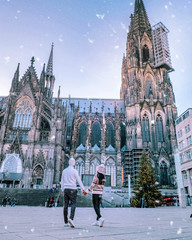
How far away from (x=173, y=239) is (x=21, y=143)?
3215cm

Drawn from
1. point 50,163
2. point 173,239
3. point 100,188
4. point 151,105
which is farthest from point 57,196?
point 151,105

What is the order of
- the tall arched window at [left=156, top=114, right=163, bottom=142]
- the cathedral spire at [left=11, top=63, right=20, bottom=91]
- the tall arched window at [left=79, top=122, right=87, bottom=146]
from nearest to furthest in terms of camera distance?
the cathedral spire at [left=11, top=63, right=20, bottom=91] → the tall arched window at [left=156, top=114, right=163, bottom=142] → the tall arched window at [left=79, top=122, right=87, bottom=146]

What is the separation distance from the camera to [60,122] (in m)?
33.5

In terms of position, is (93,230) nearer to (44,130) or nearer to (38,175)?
(38,175)

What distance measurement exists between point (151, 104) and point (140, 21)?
24265 millimetres

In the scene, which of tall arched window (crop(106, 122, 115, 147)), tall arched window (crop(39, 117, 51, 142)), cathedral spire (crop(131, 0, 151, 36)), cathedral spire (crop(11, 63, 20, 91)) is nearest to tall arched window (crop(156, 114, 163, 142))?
tall arched window (crop(106, 122, 115, 147))

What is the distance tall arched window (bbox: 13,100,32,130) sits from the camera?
3444 centimetres

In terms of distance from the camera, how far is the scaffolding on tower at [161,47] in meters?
42.2

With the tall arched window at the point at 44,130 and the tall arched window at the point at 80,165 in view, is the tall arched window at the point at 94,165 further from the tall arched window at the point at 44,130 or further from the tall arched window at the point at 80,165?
the tall arched window at the point at 44,130

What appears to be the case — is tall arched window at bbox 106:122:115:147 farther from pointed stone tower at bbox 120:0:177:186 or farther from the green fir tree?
the green fir tree

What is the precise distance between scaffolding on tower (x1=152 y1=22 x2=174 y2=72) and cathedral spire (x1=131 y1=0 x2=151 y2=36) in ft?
8.34

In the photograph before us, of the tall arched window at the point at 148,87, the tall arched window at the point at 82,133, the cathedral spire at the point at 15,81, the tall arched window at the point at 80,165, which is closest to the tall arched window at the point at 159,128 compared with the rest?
the tall arched window at the point at 148,87

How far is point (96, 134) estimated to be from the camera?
137 ft

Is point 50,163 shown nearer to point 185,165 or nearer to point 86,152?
point 86,152
